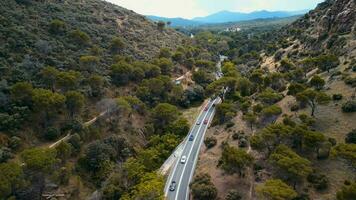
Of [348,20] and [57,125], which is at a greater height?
[348,20]

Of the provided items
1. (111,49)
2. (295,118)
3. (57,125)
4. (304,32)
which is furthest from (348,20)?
(57,125)

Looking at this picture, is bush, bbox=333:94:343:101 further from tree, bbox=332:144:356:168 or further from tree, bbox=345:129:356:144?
tree, bbox=332:144:356:168

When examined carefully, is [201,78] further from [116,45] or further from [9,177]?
[9,177]

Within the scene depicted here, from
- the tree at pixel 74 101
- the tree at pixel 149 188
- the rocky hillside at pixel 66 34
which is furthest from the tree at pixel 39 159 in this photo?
the rocky hillside at pixel 66 34

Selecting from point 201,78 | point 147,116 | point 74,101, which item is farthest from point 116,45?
point 74,101

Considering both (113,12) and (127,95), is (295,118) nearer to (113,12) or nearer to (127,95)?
(127,95)

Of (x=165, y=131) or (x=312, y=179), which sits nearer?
(x=312, y=179)

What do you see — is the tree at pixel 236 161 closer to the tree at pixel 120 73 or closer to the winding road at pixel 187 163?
the winding road at pixel 187 163
